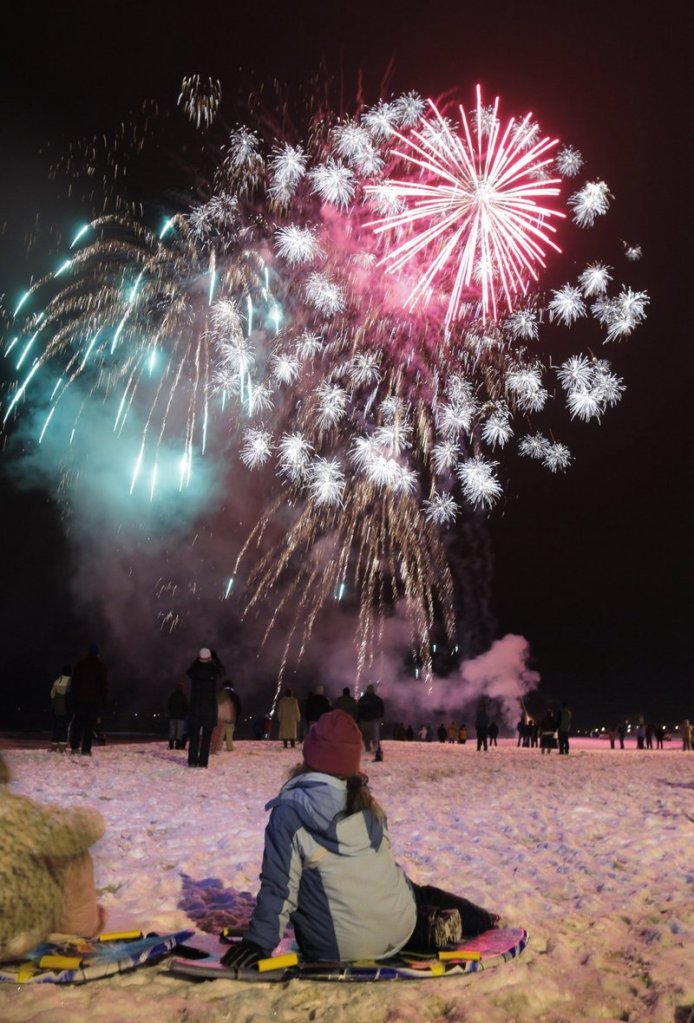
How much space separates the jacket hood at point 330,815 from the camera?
4.52 meters

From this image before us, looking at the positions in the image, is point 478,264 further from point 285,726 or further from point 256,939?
point 256,939

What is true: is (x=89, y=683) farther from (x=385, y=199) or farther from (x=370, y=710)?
(x=385, y=199)

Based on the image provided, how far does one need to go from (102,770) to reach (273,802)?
10.2 m

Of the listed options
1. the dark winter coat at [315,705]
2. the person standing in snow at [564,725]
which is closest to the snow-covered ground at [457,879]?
the dark winter coat at [315,705]

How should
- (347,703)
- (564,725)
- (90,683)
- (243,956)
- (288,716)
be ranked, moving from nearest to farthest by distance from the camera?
1. (243,956)
2. (90,683)
3. (347,703)
4. (288,716)
5. (564,725)

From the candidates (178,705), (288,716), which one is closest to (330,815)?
(178,705)

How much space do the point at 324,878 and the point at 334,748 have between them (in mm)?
621

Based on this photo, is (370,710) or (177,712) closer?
(370,710)

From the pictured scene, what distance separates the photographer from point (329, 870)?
4.51 meters

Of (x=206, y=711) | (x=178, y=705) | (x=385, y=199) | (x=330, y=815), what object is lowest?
(x=330, y=815)

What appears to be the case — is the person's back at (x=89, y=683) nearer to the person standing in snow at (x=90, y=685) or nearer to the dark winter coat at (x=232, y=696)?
the person standing in snow at (x=90, y=685)

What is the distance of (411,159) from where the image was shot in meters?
19.1

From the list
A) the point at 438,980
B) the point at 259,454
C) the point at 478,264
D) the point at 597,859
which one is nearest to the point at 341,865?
the point at 438,980

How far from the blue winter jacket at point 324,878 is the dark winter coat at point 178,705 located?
17.8m
